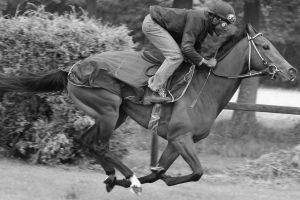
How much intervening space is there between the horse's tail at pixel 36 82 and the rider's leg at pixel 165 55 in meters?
1.35

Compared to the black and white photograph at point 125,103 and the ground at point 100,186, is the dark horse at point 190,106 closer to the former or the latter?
the black and white photograph at point 125,103

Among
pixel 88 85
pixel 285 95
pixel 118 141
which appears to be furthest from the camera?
pixel 285 95

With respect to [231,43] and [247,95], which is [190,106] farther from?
[247,95]

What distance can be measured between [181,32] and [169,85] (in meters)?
0.64

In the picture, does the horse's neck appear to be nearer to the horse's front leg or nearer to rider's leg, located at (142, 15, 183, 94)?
rider's leg, located at (142, 15, 183, 94)

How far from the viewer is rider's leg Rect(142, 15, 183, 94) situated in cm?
645

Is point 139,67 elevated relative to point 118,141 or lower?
elevated

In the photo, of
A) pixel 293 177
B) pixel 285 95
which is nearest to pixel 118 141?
pixel 293 177

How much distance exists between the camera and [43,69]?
8.34 m

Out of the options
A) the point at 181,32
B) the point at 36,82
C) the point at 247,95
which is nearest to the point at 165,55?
the point at 181,32

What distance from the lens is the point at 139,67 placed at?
6.73m

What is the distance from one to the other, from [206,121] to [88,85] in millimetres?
1502

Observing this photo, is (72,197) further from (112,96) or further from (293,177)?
(293,177)

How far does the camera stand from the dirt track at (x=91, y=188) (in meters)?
6.62
